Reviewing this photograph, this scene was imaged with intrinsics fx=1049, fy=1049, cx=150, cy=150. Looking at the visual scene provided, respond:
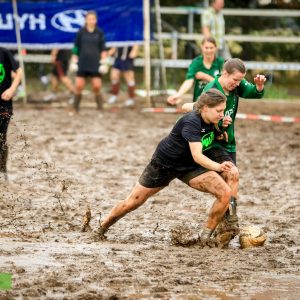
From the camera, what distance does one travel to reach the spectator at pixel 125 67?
72.0 feet

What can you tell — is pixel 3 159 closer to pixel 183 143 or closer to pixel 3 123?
pixel 3 123

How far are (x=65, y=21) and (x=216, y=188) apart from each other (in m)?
13.1

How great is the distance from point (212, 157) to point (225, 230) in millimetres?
680

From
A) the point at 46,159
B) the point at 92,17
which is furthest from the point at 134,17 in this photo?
the point at 46,159

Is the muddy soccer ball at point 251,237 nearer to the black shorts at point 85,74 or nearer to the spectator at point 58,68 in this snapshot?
the black shorts at point 85,74

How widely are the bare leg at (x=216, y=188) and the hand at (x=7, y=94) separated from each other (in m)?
3.78

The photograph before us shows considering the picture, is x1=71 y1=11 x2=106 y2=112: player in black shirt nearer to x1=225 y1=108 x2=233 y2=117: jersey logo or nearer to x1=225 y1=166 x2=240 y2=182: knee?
x1=225 y1=108 x2=233 y2=117: jersey logo

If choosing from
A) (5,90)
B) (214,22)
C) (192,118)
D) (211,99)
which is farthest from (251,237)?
(214,22)

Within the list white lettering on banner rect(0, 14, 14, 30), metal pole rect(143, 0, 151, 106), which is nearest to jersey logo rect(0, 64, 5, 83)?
metal pole rect(143, 0, 151, 106)

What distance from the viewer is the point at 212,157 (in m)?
9.57

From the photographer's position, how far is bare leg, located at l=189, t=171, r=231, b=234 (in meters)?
9.12

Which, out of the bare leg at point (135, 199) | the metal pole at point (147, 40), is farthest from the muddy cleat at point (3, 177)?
the metal pole at point (147, 40)

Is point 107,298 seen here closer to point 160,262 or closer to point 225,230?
point 160,262

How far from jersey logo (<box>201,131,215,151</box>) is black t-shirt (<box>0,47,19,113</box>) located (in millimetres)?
→ 3897
